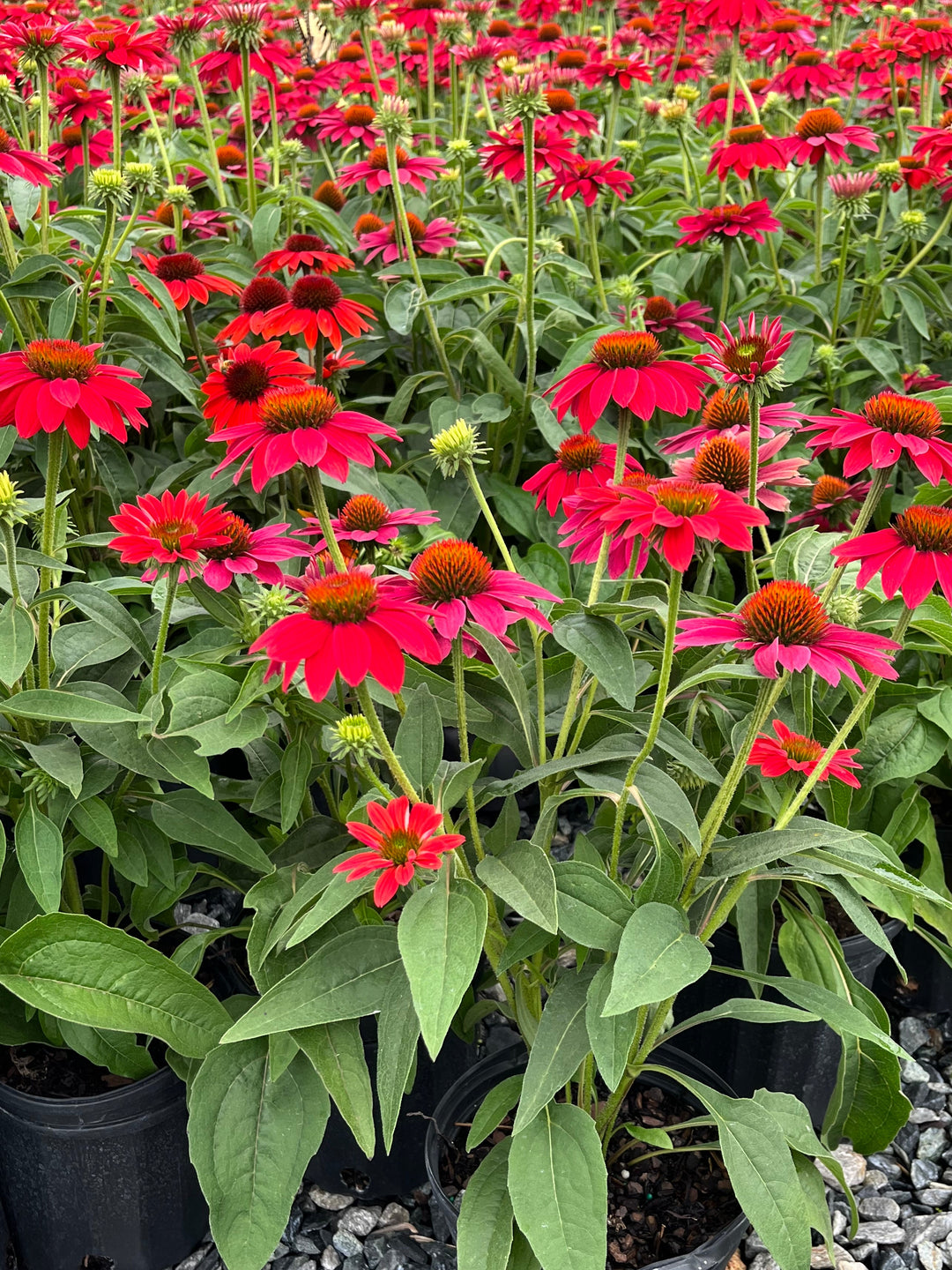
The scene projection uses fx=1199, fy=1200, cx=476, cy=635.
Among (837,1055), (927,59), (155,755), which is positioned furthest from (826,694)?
(927,59)

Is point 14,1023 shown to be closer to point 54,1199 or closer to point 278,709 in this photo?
point 54,1199

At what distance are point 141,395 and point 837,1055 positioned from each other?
1188 millimetres

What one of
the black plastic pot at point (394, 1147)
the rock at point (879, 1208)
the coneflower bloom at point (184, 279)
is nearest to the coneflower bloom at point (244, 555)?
the black plastic pot at point (394, 1147)

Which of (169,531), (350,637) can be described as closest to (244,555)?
(169,531)

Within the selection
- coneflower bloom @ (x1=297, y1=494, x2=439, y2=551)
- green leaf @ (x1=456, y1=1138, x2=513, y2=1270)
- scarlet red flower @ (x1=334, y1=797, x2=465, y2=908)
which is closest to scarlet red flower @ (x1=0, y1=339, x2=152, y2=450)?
coneflower bloom @ (x1=297, y1=494, x2=439, y2=551)

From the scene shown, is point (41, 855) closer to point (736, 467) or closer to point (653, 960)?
point (653, 960)

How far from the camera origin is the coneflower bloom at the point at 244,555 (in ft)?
3.64

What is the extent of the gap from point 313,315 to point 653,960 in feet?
3.24

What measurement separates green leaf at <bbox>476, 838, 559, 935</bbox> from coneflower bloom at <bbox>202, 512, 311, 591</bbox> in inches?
12.7

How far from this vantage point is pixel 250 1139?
1.12 m

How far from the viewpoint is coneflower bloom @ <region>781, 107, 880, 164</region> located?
2193mm

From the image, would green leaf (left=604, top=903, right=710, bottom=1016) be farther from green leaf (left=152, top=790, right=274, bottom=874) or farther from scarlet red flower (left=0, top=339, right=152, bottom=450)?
scarlet red flower (left=0, top=339, right=152, bottom=450)

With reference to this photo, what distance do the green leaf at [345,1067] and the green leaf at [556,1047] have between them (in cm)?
15

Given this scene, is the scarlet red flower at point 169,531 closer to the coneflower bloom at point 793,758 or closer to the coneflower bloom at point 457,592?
the coneflower bloom at point 457,592
